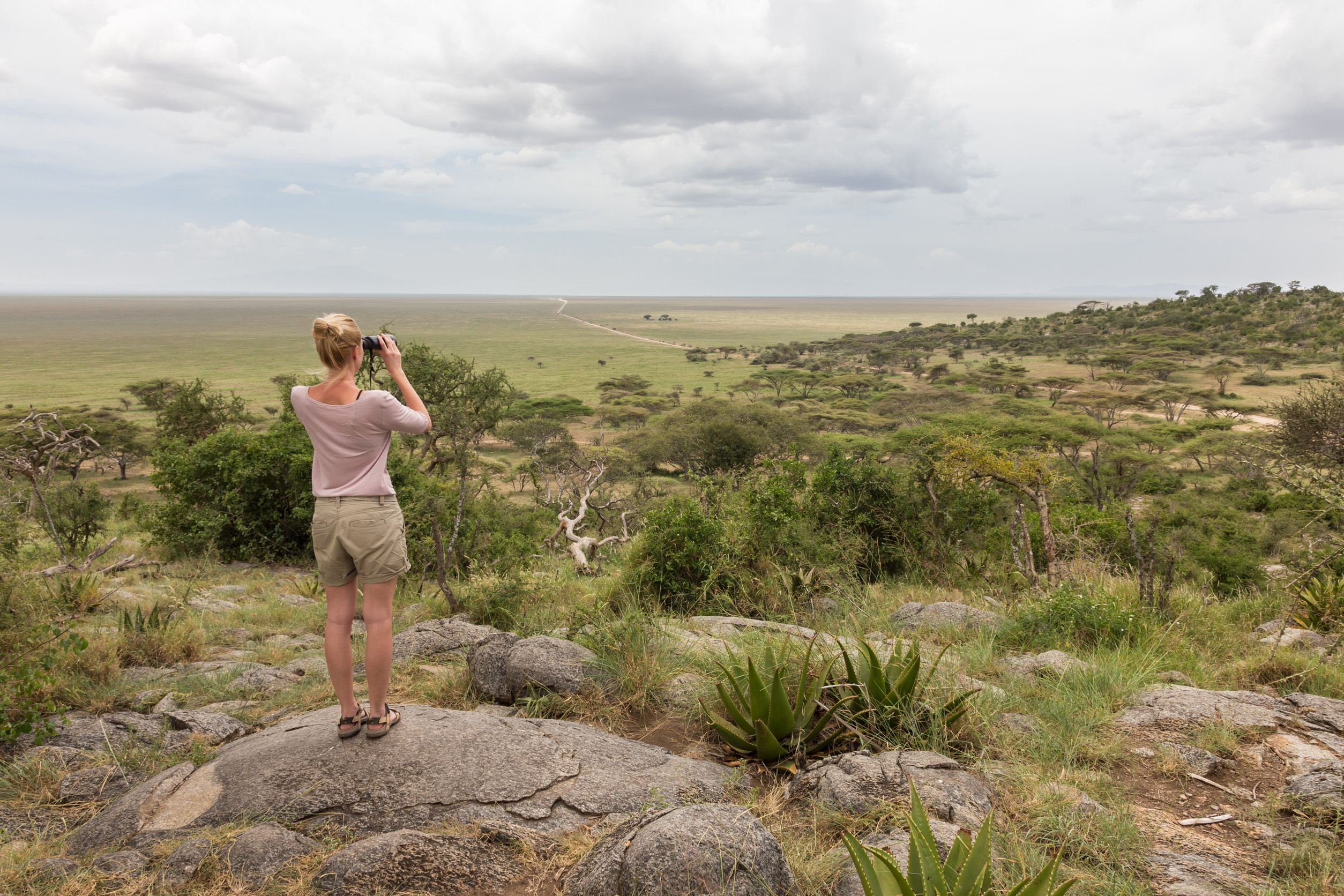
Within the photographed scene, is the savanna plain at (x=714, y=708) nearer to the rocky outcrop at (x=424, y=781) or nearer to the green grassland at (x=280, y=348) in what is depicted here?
the rocky outcrop at (x=424, y=781)

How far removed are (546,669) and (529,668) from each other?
112 millimetres

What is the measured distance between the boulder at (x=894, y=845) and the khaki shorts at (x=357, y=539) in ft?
7.71

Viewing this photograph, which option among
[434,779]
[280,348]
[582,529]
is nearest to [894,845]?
[434,779]

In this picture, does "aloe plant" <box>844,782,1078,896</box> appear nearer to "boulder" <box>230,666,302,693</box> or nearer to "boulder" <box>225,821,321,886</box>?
"boulder" <box>225,821,321,886</box>

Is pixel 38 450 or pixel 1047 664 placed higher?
pixel 38 450

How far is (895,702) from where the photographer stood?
397 centimetres

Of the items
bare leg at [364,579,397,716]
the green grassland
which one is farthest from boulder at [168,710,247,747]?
the green grassland

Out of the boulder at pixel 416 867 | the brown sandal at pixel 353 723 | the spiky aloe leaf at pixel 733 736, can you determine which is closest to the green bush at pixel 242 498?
the brown sandal at pixel 353 723

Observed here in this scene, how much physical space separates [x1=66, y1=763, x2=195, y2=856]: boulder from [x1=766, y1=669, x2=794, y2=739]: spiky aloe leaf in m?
2.89

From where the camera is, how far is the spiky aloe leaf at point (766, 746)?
12.3 ft

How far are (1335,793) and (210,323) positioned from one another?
212 m

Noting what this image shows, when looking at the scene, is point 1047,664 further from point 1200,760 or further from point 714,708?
point 714,708

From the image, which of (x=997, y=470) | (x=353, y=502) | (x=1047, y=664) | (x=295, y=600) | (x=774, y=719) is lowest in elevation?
(x=295, y=600)

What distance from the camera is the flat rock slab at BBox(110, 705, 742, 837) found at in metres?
3.29
